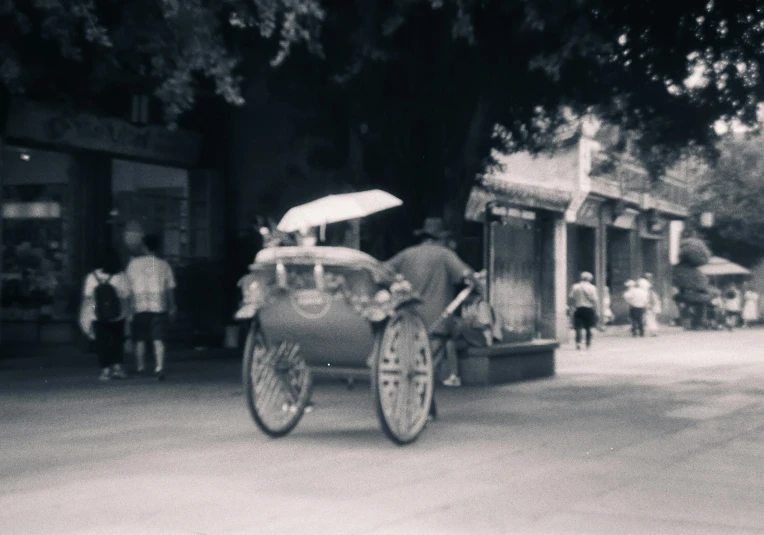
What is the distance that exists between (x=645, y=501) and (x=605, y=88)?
9.46 meters

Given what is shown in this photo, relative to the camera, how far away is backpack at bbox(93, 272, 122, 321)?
14.4 m

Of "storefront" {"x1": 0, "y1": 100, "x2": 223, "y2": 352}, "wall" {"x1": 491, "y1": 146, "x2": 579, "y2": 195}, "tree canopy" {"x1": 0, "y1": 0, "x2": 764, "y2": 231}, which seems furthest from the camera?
"wall" {"x1": 491, "y1": 146, "x2": 579, "y2": 195}

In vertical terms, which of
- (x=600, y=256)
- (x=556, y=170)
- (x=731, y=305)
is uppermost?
(x=556, y=170)

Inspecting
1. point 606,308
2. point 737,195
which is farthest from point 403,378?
point 737,195

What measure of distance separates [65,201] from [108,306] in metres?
3.58

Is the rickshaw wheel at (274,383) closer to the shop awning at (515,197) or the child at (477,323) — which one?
the child at (477,323)

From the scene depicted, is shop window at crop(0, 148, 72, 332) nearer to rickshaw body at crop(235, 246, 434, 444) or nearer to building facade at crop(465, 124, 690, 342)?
building facade at crop(465, 124, 690, 342)

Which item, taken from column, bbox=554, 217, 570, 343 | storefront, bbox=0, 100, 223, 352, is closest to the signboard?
storefront, bbox=0, 100, 223, 352

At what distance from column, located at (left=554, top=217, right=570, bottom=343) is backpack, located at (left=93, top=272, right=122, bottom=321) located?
750 inches

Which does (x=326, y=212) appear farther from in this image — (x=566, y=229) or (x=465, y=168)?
(x=566, y=229)

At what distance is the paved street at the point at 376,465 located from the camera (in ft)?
19.9

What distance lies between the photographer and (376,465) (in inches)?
309

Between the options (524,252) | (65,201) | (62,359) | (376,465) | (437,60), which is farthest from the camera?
(524,252)

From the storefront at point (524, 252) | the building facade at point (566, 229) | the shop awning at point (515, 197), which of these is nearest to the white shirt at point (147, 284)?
the building facade at point (566, 229)
